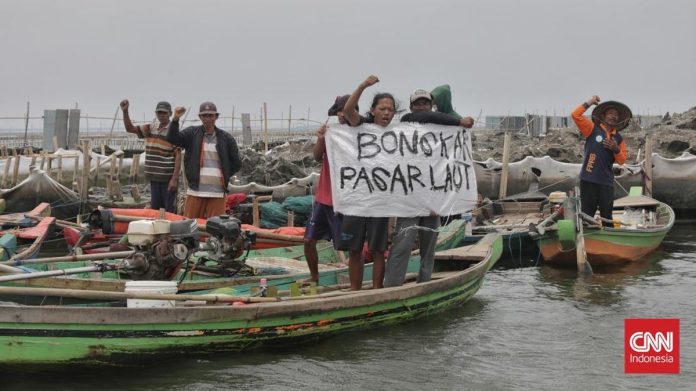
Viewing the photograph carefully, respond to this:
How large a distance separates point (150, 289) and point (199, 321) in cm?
59

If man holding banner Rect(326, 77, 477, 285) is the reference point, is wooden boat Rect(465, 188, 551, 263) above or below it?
below

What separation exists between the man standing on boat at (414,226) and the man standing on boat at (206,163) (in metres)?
3.03

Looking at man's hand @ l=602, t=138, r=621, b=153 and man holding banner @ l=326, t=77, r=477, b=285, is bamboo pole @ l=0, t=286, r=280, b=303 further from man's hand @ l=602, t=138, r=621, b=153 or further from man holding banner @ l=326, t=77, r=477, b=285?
man's hand @ l=602, t=138, r=621, b=153

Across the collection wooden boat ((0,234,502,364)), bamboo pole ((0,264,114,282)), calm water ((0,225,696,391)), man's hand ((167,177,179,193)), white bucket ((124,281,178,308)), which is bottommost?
calm water ((0,225,696,391))

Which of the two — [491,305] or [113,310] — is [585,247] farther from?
[113,310]

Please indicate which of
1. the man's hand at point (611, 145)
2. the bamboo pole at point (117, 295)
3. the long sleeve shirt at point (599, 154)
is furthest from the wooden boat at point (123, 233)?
the man's hand at point (611, 145)

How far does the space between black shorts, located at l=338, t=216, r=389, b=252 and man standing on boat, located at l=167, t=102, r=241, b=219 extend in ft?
9.65

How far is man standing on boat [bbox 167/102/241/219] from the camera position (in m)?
10.6

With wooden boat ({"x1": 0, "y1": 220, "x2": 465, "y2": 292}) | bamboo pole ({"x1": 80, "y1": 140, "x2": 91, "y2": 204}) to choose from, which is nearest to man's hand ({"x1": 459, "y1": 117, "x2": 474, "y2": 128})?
wooden boat ({"x1": 0, "y1": 220, "x2": 465, "y2": 292})

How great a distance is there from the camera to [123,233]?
34.1 feet

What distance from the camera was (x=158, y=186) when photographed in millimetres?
11641

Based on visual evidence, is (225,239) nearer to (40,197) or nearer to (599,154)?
(599,154)

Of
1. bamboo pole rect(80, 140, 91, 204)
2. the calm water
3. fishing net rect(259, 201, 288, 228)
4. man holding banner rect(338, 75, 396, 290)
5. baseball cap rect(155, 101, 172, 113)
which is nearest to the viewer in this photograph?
the calm water

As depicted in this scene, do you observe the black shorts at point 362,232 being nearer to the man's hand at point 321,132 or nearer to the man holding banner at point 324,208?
the man holding banner at point 324,208
